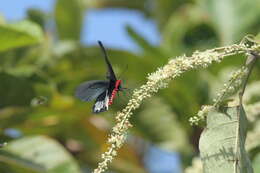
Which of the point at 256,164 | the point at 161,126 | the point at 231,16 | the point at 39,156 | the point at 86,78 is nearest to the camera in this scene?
the point at 256,164

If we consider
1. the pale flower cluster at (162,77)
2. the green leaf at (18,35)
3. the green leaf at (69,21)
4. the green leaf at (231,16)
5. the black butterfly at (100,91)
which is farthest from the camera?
the green leaf at (69,21)

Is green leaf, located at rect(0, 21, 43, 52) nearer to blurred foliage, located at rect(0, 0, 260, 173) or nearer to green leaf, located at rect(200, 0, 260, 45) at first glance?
blurred foliage, located at rect(0, 0, 260, 173)

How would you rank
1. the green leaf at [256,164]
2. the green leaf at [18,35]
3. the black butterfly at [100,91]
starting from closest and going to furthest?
the black butterfly at [100,91], the green leaf at [256,164], the green leaf at [18,35]

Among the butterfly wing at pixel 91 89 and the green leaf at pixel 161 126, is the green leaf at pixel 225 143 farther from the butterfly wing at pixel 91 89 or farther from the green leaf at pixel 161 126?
the green leaf at pixel 161 126

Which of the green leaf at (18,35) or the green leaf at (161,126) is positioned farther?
the green leaf at (161,126)

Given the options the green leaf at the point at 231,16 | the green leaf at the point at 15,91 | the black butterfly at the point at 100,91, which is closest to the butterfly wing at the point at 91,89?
the black butterfly at the point at 100,91

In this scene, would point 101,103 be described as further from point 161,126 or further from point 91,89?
point 161,126

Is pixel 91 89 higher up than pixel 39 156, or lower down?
lower down

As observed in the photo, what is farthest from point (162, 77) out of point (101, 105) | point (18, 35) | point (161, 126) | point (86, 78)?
point (161, 126)
